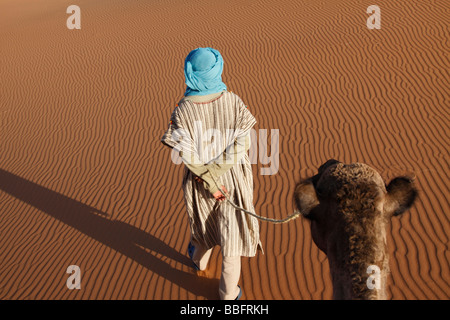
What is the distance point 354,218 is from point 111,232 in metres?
4.82

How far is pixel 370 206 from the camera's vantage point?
1.63 metres

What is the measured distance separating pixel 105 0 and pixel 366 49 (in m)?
17.9

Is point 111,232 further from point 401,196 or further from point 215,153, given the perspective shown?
point 401,196

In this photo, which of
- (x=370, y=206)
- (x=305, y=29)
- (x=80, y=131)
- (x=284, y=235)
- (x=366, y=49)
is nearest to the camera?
(x=370, y=206)

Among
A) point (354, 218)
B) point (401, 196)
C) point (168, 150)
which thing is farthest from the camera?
point (168, 150)

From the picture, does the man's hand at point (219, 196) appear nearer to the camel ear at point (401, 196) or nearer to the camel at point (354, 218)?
the camel at point (354, 218)

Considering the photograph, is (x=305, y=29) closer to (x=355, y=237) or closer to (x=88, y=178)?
(x=88, y=178)

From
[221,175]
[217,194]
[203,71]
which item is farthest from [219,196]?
[203,71]

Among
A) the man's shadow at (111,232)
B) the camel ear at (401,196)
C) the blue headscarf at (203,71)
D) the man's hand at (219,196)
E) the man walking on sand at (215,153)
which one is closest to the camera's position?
the camel ear at (401,196)

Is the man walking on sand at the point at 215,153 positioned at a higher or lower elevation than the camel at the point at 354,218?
higher

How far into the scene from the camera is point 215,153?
3.13 m

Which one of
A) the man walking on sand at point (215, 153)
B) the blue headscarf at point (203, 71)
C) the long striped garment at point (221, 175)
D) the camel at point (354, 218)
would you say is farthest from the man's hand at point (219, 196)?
the camel at point (354, 218)

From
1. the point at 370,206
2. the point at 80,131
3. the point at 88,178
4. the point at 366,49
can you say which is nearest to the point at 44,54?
the point at 80,131

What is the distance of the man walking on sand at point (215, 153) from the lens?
2.93 meters
